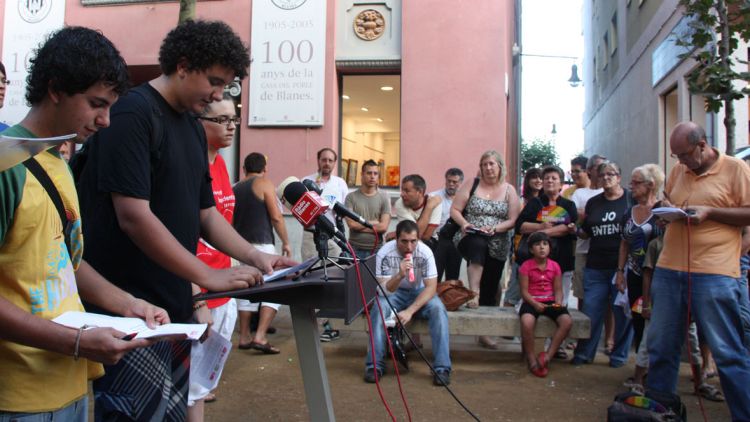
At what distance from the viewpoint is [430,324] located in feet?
20.8

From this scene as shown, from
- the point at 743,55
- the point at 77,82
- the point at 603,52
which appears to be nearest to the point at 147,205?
the point at 77,82

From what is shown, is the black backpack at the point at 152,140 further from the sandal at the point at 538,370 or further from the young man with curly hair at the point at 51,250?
the sandal at the point at 538,370

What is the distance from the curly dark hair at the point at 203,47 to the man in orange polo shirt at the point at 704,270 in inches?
126

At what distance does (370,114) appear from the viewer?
11.7 m

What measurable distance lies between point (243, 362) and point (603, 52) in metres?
20.5

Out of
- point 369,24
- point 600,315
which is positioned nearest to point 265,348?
point 600,315

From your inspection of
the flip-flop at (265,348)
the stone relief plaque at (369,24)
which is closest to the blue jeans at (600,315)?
the flip-flop at (265,348)

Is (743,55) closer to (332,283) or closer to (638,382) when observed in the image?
(638,382)

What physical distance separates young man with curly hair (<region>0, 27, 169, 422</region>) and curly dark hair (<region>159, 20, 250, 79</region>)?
0.55 m

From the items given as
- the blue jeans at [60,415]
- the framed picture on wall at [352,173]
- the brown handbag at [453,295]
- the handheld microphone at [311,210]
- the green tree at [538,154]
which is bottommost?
the brown handbag at [453,295]

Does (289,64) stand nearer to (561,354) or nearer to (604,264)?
(604,264)

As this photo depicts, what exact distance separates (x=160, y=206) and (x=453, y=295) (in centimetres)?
465

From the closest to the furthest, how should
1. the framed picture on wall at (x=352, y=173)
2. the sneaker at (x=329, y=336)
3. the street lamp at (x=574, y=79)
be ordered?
the sneaker at (x=329, y=336) → the framed picture on wall at (x=352, y=173) → the street lamp at (x=574, y=79)

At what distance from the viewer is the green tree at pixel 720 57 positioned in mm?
5574
